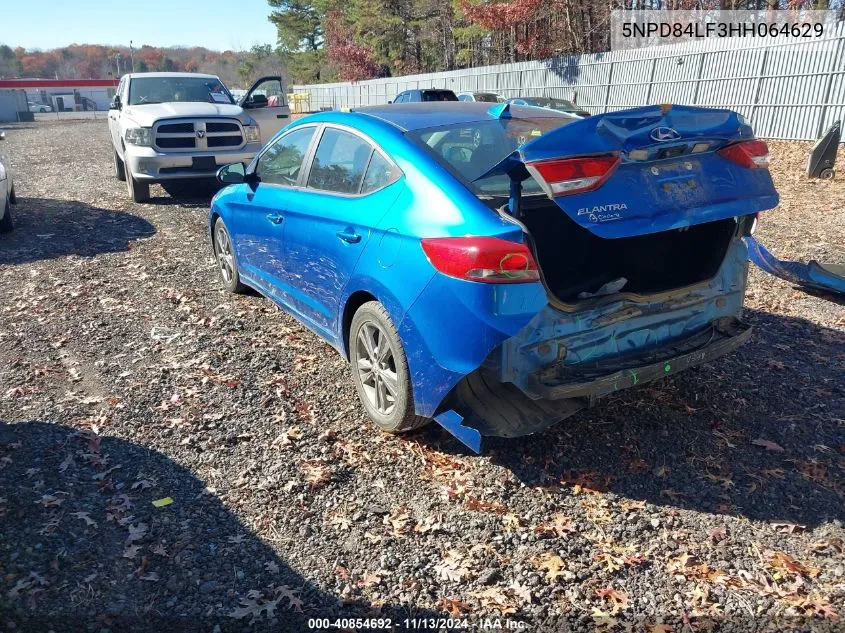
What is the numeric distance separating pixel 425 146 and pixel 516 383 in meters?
1.45

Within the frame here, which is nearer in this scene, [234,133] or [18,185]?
[234,133]

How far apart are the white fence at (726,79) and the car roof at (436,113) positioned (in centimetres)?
1361

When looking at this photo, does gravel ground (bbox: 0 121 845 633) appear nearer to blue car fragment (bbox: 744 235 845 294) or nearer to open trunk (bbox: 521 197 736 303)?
blue car fragment (bbox: 744 235 845 294)

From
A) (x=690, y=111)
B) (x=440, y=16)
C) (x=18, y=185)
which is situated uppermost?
(x=440, y=16)

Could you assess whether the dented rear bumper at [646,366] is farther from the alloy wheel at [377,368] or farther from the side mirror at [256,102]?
the side mirror at [256,102]

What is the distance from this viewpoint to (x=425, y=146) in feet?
12.1

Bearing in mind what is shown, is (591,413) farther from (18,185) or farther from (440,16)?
(440,16)

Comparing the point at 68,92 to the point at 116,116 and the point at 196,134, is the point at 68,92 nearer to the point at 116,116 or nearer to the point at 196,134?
the point at 116,116

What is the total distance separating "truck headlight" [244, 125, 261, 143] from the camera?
11492 mm

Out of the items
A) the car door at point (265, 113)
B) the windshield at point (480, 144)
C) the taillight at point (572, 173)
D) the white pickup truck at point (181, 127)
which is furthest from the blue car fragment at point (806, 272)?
the car door at point (265, 113)

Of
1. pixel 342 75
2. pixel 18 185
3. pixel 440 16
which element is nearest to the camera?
pixel 18 185

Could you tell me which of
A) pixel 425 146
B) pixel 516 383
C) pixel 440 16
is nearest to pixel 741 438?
pixel 516 383

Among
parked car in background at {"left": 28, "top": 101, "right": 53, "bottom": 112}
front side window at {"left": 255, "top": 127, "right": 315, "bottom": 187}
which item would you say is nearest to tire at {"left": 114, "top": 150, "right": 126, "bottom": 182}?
front side window at {"left": 255, "top": 127, "right": 315, "bottom": 187}

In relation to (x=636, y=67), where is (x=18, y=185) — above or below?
below
